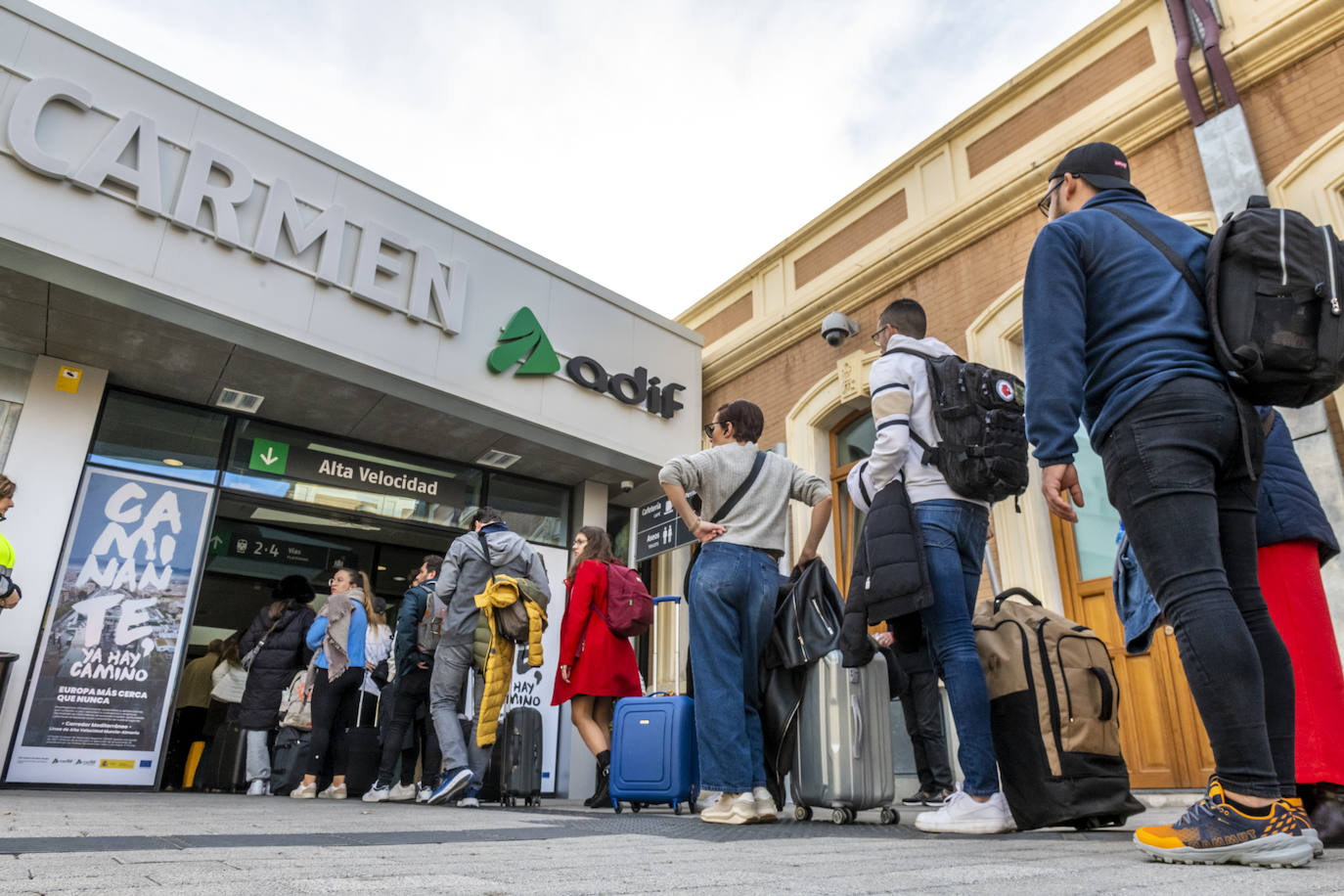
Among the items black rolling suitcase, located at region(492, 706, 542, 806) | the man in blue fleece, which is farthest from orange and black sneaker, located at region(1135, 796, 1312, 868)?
black rolling suitcase, located at region(492, 706, 542, 806)

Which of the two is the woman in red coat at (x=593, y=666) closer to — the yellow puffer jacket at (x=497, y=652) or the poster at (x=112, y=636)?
the yellow puffer jacket at (x=497, y=652)

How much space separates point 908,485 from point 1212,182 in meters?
5.06

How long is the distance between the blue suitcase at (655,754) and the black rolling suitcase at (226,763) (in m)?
4.29

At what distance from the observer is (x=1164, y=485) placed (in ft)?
6.34

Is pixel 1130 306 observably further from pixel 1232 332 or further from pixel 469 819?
pixel 469 819

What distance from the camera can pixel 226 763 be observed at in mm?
7824

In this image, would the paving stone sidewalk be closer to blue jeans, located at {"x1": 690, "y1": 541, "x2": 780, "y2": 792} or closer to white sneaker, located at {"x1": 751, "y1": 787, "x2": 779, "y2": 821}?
white sneaker, located at {"x1": 751, "y1": 787, "x2": 779, "y2": 821}

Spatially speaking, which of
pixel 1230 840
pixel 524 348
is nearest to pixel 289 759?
pixel 524 348

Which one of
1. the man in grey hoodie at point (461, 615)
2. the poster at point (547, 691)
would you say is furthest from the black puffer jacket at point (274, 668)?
the poster at point (547, 691)

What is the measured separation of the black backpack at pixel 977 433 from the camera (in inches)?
121

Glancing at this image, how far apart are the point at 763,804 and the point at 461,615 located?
262cm

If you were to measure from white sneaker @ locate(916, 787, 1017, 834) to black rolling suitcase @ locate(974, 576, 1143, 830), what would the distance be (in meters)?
0.15

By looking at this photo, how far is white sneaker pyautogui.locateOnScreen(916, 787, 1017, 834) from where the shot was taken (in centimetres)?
269

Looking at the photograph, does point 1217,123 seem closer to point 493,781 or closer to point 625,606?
point 625,606
